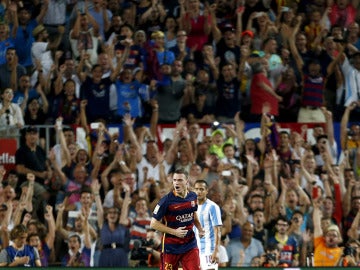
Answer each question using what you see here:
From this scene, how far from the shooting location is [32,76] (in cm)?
2327

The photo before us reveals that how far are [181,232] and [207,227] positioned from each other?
127 cm

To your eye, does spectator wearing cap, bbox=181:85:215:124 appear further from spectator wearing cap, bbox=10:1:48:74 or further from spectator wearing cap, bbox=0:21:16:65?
spectator wearing cap, bbox=0:21:16:65

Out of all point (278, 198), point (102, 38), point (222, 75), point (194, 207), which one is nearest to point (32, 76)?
point (102, 38)

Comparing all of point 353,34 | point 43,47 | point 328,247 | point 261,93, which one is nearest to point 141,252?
point 328,247

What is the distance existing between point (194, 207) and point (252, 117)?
675 centimetres

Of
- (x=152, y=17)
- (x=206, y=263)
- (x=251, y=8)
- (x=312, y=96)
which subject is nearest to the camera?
(x=206, y=263)

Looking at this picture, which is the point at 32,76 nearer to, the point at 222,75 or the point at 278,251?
the point at 222,75

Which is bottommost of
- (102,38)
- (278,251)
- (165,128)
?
(278,251)

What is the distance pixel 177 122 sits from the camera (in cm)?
2253

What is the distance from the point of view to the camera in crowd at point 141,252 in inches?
781

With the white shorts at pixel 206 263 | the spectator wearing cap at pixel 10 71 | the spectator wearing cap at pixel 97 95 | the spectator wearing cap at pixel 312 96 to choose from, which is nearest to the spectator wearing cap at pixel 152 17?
the spectator wearing cap at pixel 97 95

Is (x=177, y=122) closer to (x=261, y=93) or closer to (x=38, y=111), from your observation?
(x=261, y=93)

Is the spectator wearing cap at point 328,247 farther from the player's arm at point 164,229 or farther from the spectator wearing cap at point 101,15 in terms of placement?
the spectator wearing cap at point 101,15

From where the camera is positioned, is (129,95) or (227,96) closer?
(129,95)
